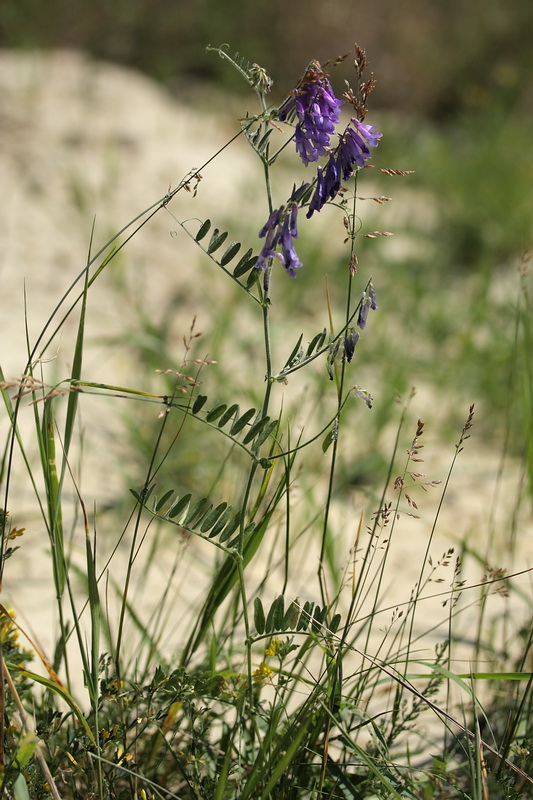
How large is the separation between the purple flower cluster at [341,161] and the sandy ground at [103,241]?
4.05 ft

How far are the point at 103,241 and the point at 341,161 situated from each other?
2.71 m

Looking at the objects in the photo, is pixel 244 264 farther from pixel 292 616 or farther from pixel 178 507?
pixel 292 616

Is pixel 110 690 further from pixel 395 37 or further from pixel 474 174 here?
pixel 395 37

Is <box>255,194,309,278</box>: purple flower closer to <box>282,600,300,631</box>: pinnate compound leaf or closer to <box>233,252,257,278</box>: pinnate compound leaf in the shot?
<box>233,252,257,278</box>: pinnate compound leaf

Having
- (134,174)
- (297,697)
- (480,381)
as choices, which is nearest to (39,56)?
(134,174)

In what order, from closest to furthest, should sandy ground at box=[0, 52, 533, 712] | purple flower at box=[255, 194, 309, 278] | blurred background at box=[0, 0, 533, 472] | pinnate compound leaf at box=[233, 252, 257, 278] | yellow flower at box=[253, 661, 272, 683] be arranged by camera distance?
purple flower at box=[255, 194, 309, 278]
pinnate compound leaf at box=[233, 252, 257, 278]
yellow flower at box=[253, 661, 272, 683]
sandy ground at box=[0, 52, 533, 712]
blurred background at box=[0, 0, 533, 472]

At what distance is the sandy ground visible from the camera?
2.26 metres

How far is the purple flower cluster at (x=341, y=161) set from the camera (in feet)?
3.27

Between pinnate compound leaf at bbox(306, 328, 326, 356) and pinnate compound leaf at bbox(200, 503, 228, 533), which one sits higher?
pinnate compound leaf at bbox(306, 328, 326, 356)

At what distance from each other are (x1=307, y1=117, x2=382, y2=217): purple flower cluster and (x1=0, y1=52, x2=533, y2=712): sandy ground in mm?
1236

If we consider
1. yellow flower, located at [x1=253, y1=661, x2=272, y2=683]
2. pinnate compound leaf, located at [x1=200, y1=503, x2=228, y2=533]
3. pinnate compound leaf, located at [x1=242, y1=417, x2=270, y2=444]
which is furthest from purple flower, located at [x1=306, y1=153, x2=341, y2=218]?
yellow flower, located at [x1=253, y1=661, x2=272, y2=683]

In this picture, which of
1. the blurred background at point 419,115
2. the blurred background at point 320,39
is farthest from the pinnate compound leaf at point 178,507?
the blurred background at point 320,39

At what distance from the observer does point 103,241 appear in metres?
3.57

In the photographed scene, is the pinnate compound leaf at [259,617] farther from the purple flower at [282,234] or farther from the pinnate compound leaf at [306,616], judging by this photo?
the purple flower at [282,234]
